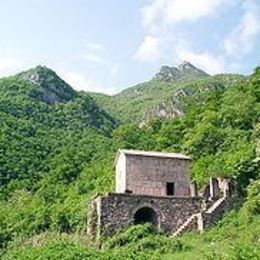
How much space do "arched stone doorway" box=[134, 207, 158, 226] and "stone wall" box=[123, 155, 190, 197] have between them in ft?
4.05

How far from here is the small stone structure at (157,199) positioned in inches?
1448

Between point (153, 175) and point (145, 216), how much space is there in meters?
2.48

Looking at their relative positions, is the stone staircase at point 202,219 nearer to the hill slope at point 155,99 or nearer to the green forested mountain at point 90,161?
the green forested mountain at point 90,161

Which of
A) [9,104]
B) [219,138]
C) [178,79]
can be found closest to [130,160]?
[219,138]

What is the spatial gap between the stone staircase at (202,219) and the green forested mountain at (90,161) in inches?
25.3

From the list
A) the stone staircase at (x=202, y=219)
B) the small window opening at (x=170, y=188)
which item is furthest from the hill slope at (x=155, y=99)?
the stone staircase at (x=202, y=219)

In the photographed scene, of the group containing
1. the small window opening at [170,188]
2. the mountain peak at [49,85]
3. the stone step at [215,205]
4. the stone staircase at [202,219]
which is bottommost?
the stone staircase at [202,219]

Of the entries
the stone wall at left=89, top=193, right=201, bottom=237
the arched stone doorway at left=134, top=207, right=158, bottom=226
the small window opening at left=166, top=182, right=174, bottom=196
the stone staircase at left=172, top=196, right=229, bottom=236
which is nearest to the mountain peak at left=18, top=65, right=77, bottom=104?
the small window opening at left=166, top=182, right=174, bottom=196

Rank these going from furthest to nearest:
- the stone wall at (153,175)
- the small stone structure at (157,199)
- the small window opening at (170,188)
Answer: the small window opening at (170,188), the stone wall at (153,175), the small stone structure at (157,199)

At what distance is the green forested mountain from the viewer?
108ft

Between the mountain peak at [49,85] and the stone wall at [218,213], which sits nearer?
the stone wall at [218,213]

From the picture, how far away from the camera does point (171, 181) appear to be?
40.0 meters

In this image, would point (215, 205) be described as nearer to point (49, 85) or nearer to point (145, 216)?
point (145, 216)

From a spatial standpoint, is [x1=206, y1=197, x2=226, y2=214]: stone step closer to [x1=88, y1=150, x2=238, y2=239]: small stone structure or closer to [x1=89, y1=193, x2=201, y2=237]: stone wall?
[x1=88, y1=150, x2=238, y2=239]: small stone structure
